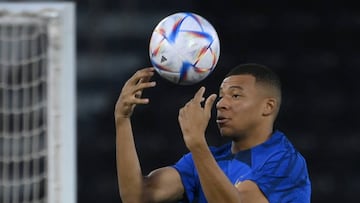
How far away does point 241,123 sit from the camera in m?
3.93

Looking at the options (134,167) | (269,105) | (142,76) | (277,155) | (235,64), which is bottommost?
(235,64)

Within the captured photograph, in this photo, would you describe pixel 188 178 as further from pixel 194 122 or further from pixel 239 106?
pixel 194 122

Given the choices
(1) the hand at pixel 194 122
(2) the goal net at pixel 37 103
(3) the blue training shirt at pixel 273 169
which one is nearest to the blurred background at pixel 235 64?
(2) the goal net at pixel 37 103

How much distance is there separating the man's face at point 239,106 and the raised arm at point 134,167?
0.88 ft

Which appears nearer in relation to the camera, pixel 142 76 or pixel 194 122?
pixel 194 122

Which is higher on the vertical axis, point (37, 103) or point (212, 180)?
point (212, 180)

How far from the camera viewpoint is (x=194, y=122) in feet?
11.9

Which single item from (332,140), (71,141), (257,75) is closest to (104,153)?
(71,141)

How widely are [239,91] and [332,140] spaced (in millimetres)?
1702

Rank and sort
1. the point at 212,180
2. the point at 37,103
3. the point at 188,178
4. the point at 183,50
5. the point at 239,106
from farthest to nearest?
the point at 37,103 → the point at 188,178 → the point at 239,106 → the point at 183,50 → the point at 212,180

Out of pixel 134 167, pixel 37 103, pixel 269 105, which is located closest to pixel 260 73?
pixel 269 105

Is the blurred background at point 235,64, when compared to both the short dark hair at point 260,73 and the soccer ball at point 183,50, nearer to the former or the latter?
the short dark hair at point 260,73

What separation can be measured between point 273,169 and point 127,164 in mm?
503

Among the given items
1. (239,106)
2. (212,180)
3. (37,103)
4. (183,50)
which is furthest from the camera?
(37,103)
